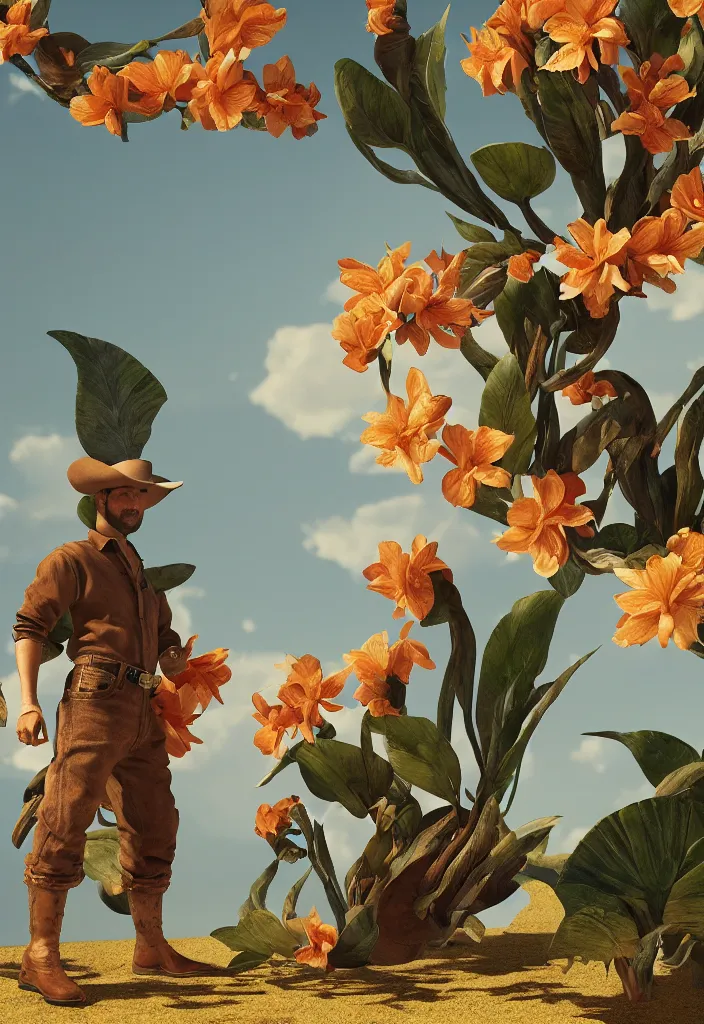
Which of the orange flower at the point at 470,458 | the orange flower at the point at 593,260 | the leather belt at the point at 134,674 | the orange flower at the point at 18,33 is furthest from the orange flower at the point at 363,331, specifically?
the orange flower at the point at 18,33

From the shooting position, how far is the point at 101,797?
224 centimetres

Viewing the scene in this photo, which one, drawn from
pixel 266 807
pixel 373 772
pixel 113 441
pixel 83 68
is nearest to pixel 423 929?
pixel 373 772

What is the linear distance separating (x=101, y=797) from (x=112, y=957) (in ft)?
2.23

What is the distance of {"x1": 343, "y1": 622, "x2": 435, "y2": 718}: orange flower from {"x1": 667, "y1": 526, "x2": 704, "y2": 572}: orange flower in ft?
1.73

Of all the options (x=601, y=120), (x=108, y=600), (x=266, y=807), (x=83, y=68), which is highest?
(x=83, y=68)

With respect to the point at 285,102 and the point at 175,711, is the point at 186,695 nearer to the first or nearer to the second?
the point at 175,711

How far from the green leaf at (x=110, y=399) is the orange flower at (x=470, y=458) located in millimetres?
857

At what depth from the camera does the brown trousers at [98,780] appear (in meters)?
2.18

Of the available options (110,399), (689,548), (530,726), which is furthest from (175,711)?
(689,548)

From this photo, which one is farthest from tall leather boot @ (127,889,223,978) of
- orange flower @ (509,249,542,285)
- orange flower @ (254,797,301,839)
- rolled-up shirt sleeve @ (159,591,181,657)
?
orange flower @ (509,249,542,285)

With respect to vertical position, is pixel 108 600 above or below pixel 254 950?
above

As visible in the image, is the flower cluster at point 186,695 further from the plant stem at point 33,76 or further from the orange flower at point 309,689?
the plant stem at point 33,76

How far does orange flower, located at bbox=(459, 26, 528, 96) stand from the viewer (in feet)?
6.49

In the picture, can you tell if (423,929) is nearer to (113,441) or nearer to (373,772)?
(373,772)
